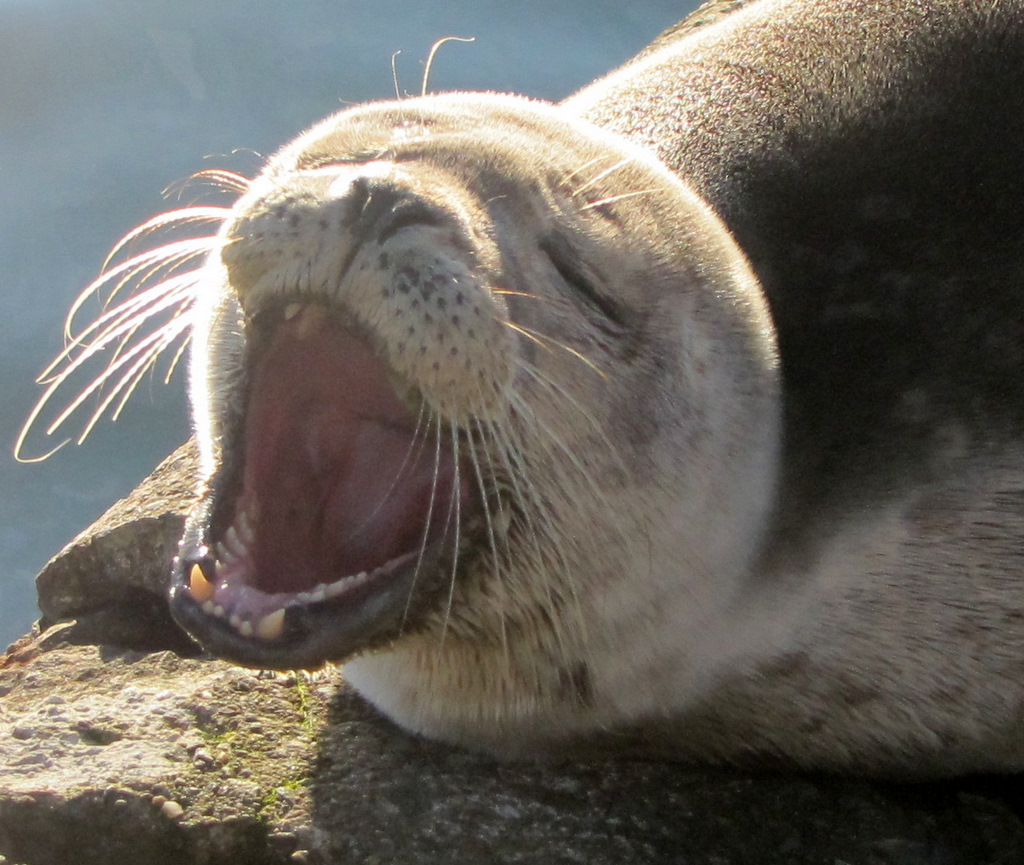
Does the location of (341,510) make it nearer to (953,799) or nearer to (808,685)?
(808,685)

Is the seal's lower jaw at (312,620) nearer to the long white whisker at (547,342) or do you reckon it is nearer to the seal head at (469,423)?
the seal head at (469,423)

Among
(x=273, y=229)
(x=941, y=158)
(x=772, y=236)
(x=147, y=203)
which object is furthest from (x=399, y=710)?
(x=147, y=203)

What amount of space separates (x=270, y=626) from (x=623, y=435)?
741 mm

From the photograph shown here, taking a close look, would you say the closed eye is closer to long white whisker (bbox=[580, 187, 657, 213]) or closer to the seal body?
the seal body

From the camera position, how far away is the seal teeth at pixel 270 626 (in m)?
2.51

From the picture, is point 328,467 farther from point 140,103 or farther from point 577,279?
point 140,103

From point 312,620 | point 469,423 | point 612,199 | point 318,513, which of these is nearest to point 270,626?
point 312,620

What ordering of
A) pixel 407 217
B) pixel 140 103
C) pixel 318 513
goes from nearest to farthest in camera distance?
1. pixel 407 217
2. pixel 318 513
3. pixel 140 103

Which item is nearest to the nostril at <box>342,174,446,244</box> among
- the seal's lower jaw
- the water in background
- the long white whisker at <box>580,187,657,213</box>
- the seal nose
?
the seal nose

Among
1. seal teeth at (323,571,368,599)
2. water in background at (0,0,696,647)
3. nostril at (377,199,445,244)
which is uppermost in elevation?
water in background at (0,0,696,647)

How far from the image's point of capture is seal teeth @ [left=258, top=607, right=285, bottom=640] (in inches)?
98.9

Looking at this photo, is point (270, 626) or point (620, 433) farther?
point (620, 433)

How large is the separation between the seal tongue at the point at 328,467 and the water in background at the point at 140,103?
388cm

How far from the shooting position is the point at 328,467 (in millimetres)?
2787
